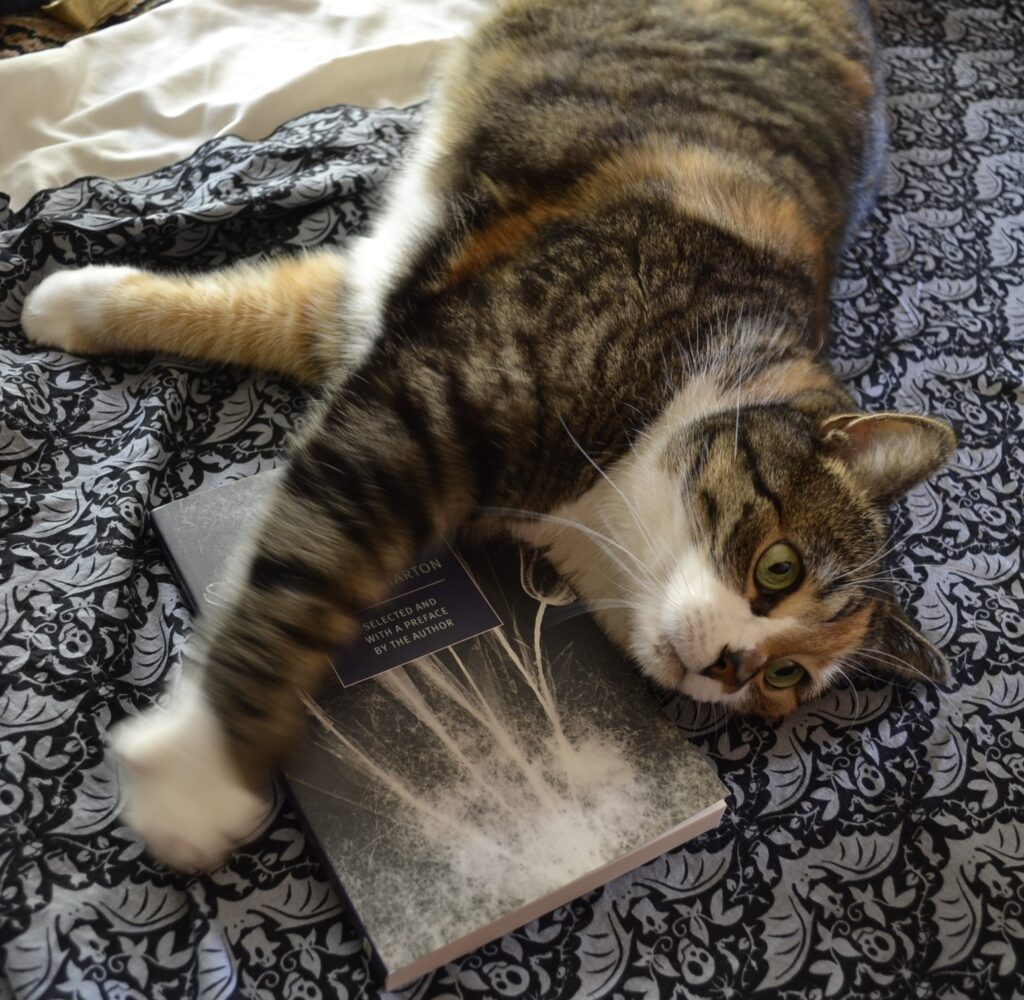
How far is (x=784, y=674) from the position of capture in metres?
1.07

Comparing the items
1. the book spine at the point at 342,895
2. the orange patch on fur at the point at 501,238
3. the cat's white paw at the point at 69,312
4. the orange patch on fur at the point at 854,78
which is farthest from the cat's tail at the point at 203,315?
the orange patch on fur at the point at 854,78

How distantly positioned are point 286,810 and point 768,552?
1.87 ft

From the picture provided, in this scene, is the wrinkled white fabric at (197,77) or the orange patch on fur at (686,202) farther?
the wrinkled white fabric at (197,77)

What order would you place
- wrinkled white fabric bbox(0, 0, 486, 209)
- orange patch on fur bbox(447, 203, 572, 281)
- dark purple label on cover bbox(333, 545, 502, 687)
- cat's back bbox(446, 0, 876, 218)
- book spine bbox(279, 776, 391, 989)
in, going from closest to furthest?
book spine bbox(279, 776, 391, 989)
dark purple label on cover bbox(333, 545, 502, 687)
orange patch on fur bbox(447, 203, 572, 281)
cat's back bbox(446, 0, 876, 218)
wrinkled white fabric bbox(0, 0, 486, 209)

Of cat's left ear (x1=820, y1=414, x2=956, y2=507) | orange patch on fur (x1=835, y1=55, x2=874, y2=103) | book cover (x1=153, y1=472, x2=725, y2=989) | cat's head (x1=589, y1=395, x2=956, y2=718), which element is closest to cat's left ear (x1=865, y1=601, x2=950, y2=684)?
cat's head (x1=589, y1=395, x2=956, y2=718)

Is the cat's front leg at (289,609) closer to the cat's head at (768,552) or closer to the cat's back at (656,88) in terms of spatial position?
the cat's head at (768,552)

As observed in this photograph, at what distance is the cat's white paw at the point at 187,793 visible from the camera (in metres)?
0.86

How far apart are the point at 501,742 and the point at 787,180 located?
0.88 metres

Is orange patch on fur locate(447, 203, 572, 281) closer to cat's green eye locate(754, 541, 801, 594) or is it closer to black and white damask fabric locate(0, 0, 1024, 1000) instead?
black and white damask fabric locate(0, 0, 1024, 1000)

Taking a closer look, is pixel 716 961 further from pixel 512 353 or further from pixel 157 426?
pixel 157 426

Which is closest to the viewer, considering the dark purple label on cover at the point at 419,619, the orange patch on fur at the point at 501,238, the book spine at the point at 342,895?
the book spine at the point at 342,895

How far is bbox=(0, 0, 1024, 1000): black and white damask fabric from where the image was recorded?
2.83 ft

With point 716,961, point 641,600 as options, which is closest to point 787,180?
point 641,600

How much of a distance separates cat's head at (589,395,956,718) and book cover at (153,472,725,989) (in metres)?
0.09
